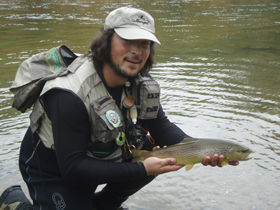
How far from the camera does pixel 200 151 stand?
2.73 m

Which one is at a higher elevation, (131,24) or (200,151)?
(131,24)

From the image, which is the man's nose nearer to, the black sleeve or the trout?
the black sleeve

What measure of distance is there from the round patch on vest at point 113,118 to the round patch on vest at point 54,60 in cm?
59

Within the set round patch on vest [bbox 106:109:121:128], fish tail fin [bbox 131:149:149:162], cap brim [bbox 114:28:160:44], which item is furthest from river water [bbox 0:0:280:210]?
cap brim [bbox 114:28:160:44]

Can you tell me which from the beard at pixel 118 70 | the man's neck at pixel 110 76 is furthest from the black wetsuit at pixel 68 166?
the beard at pixel 118 70

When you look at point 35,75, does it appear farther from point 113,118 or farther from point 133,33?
point 133,33

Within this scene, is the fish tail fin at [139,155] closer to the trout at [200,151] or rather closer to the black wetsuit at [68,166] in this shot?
the trout at [200,151]

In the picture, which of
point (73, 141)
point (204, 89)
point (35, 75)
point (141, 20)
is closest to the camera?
point (73, 141)

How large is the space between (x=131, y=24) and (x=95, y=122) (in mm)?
856

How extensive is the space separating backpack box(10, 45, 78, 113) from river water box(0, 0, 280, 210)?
145cm

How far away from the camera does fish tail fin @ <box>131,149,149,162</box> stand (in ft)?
9.16

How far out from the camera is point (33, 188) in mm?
2789

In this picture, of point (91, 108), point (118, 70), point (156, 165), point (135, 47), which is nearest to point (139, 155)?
point (156, 165)

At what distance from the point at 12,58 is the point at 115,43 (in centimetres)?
751
